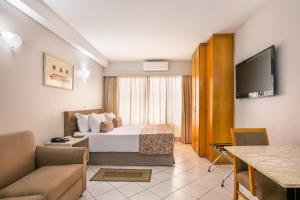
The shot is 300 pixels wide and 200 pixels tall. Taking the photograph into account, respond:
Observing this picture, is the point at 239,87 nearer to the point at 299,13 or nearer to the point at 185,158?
the point at 299,13

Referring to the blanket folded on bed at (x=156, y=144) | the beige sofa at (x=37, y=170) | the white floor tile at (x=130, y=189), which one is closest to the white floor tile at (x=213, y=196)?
the white floor tile at (x=130, y=189)

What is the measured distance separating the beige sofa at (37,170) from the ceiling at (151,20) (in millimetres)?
→ 1927

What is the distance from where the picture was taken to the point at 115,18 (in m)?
2.97

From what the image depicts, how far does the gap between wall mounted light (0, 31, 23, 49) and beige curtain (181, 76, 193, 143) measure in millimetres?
4380

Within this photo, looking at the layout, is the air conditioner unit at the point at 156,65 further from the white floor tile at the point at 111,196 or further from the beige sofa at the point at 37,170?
the white floor tile at the point at 111,196

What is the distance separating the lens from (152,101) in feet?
19.4

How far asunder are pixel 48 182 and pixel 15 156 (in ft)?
1.85

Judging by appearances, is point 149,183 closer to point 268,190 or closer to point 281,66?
point 268,190

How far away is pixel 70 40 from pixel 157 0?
73.1 inches

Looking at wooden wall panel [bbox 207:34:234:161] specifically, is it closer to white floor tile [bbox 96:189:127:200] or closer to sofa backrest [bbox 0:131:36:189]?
A: white floor tile [bbox 96:189:127:200]

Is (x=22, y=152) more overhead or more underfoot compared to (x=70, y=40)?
more underfoot

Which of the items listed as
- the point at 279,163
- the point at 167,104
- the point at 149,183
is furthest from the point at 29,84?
the point at 167,104

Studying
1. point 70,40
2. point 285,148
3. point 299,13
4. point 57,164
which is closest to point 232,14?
point 299,13

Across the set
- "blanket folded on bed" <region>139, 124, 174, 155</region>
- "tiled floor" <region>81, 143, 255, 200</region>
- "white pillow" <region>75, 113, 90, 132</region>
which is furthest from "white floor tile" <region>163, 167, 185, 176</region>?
"white pillow" <region>75, 113, 90, 132</region>
